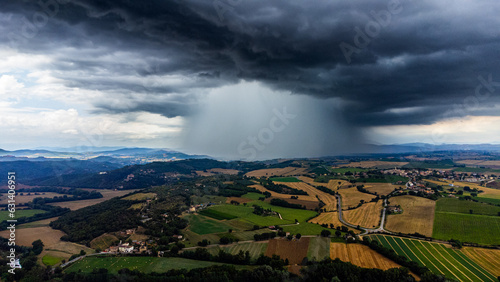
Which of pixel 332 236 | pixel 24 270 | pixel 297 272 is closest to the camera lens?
pixel 297 272

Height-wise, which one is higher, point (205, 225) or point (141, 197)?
point (141, 197)

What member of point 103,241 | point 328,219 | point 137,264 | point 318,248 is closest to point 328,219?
point 328,219

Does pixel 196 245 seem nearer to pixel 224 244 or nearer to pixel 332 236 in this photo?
pixel 224 244

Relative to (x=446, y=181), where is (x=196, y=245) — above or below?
below

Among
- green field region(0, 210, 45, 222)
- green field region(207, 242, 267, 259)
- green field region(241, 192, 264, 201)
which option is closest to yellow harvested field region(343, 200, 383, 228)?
green field region(207, 242, 267, 259)

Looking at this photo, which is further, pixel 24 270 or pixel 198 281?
pixel 24 270

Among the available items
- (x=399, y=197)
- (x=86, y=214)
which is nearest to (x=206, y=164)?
(x=86, y=214)

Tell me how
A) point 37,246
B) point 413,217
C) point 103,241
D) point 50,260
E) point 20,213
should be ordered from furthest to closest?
1. point 20,213
2. point 413,217
3. point 103,241
4. point 37,246
5. point 50,260

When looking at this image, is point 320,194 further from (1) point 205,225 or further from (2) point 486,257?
(2) point 486,257
